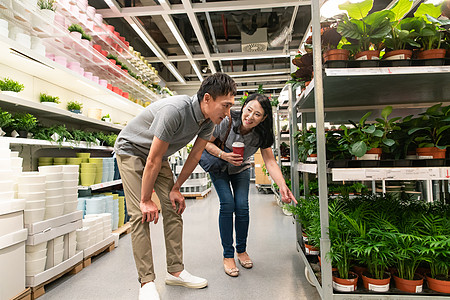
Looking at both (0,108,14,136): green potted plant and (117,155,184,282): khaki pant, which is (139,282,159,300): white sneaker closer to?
(117,155,184,282): khaki pant

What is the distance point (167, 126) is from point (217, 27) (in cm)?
566

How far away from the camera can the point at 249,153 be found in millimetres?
2133

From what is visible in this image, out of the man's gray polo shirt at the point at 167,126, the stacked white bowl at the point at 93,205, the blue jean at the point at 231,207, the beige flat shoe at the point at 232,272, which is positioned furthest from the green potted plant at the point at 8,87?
the beige flat shoe at the point at 232,272

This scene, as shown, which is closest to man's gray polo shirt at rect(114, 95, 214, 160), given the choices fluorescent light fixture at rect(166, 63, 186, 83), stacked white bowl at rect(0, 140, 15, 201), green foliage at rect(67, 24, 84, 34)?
Result: stacked white bowl at rect(0, 140, 15, 201)

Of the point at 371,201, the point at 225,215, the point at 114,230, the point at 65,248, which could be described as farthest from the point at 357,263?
the point at 114,230

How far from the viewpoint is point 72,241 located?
205 centimetres

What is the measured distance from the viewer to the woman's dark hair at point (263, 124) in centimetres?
191

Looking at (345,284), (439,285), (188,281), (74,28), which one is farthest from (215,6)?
(439,285)

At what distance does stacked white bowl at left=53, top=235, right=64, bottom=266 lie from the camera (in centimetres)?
185

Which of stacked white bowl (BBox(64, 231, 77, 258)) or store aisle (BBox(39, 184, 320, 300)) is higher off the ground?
stacked white bowl (BBox(64, 231, 77, 258))

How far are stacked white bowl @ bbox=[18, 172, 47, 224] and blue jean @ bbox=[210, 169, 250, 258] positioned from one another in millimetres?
1191

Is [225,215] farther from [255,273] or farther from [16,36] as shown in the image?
[16,36]

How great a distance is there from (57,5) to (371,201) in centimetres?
354

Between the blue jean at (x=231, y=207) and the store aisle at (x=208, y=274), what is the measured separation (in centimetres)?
22
